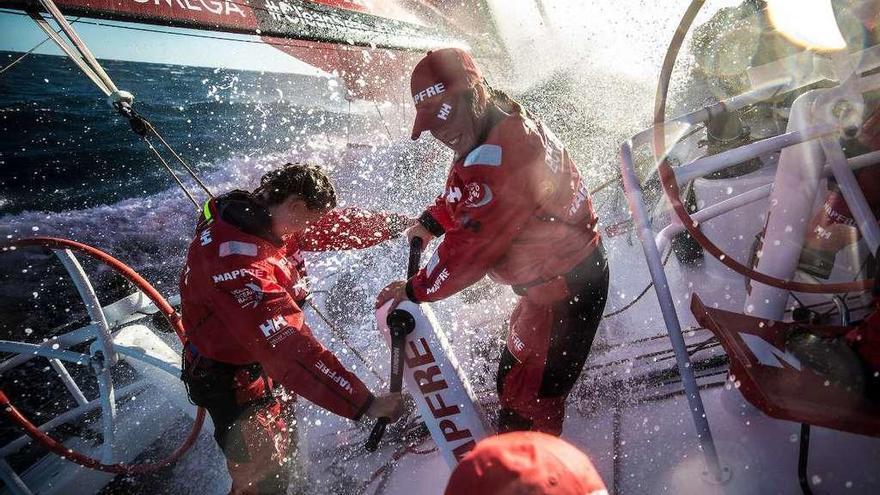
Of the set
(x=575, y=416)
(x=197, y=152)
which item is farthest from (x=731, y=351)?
(x=197, y=152)

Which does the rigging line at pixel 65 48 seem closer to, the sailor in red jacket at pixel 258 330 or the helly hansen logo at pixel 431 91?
the sailor in red jacket at pixel 258 330

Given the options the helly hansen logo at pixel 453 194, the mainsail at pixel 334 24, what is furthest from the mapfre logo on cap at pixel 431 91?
the mainsail at pixel 334 24

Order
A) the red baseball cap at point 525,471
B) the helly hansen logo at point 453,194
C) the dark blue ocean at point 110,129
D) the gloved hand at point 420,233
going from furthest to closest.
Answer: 1. the dark blue ocean at point 110,129
2. the gloved hand at point 420,233
3. the helly hansen logo at point 453,194
4. the red baseball cap at point 525,471

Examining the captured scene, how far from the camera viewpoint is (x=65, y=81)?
3144 centimetres

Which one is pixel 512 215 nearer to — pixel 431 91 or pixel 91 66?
pixel 431 91

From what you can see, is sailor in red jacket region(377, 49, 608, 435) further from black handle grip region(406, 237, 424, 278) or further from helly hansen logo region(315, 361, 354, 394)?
A: helly hansen logo region(315, 361, 354, 394)

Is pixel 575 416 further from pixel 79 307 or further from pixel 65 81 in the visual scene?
pixel 65 81

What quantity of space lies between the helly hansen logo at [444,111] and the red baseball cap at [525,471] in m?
1.35

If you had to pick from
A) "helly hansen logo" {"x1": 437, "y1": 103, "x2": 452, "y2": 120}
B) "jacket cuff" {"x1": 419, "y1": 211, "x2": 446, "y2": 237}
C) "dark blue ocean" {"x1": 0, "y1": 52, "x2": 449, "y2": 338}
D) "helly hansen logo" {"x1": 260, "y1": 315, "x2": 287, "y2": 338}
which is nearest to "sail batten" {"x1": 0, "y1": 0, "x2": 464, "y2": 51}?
"dark blue ocean" {"x1": 0, "y1": 52, "x2": 449, "y2": 338}

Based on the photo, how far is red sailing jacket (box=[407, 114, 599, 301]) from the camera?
1740 millimetres

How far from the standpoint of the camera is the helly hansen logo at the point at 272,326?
202cm

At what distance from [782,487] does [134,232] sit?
55.7 ft

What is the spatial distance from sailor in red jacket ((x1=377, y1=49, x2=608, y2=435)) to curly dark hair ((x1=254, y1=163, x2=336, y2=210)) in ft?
2.35

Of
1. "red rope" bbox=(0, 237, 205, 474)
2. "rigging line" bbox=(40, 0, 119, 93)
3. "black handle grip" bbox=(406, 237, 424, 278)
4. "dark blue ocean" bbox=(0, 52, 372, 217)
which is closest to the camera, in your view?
"black handle grip" bbox=(406, 237, 424, 278)
